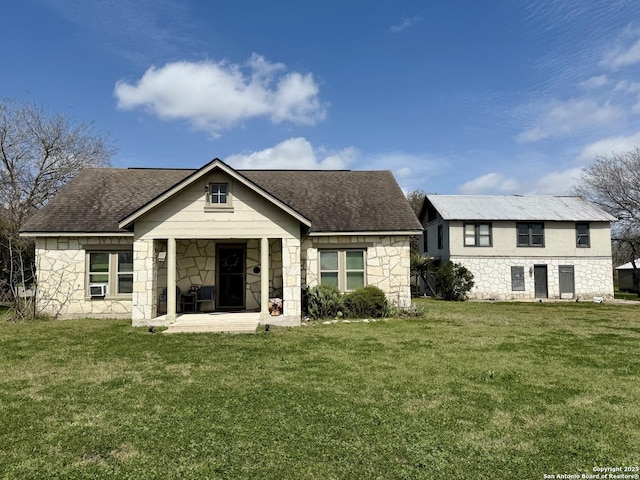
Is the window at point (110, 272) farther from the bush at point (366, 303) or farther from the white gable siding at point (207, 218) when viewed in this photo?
the bush at point (366, 303)

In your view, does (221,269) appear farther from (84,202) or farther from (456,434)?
(456,434)

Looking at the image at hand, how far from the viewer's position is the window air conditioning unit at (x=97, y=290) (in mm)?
14914

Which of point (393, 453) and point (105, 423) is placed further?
point (105, 423)

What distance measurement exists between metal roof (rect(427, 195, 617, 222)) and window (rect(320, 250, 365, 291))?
1244 centimetres

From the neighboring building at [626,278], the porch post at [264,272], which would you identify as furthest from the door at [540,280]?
the porch post at [264,272]

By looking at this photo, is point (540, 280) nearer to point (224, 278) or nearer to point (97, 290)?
point (224, 278)

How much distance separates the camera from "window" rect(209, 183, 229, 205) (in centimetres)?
1286

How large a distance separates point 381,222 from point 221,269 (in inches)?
251

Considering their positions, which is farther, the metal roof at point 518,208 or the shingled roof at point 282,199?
the metal roof at point 518,208

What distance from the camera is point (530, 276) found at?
25984 millimetres

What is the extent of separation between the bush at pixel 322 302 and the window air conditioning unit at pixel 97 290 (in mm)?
7378

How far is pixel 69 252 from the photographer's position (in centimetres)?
1494

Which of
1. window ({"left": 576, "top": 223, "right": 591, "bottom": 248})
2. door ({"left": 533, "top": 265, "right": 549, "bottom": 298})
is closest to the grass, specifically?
door ({"left": 533, "top": 265, "right": 549, "bottom": 298})

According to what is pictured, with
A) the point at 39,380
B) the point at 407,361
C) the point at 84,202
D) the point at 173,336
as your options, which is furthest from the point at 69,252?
the point at 407,361
